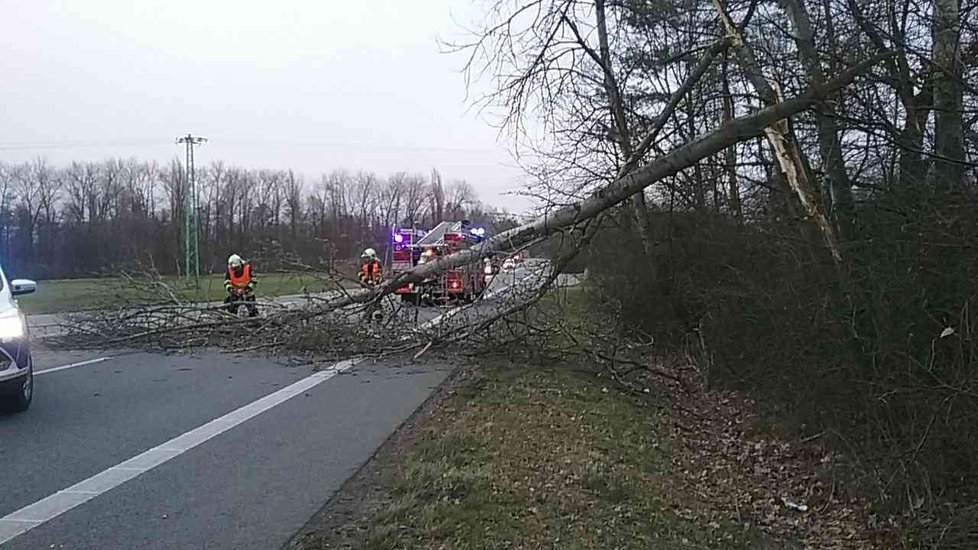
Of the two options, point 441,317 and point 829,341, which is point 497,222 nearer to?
point 441,317

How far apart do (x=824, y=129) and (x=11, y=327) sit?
818 centimetres

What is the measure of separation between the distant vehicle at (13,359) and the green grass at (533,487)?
12.7 feet

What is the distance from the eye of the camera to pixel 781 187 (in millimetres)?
10508

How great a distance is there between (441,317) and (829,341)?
5696 millimetres

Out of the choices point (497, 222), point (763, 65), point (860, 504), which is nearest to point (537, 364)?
point (497, 222)

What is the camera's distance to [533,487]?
584 cm

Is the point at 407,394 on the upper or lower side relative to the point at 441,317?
lower

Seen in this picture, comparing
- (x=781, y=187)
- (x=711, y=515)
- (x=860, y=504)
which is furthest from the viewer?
(x=781, y=187)

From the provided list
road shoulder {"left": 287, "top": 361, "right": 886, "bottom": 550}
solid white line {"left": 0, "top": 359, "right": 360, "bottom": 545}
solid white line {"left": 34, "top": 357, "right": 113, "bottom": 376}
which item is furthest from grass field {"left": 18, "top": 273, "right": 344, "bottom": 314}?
road shoulder {"left": 287, "top": 361, "right": 886, "bottom": 550}

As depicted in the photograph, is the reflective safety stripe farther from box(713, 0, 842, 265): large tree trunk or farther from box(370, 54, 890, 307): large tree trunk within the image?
box(713, 0, 842, 265): large tree trunk

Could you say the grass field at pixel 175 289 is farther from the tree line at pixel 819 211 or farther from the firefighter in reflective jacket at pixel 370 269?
the tree line at pixel 819 211

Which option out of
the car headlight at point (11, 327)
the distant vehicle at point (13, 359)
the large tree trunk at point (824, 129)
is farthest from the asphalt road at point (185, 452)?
the large tree trunk at point (824, 129)

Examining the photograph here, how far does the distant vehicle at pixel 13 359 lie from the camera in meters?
7.80

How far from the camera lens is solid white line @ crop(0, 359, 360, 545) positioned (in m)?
5.07
